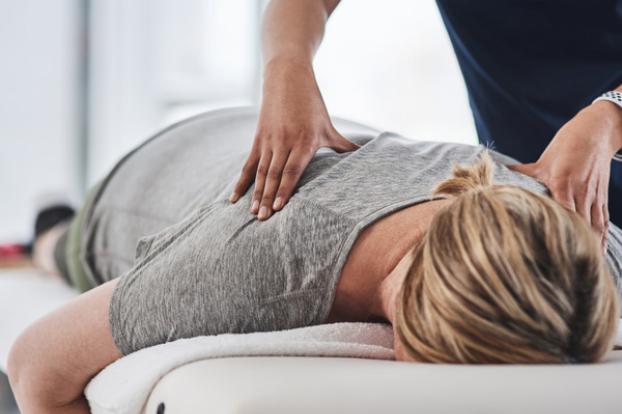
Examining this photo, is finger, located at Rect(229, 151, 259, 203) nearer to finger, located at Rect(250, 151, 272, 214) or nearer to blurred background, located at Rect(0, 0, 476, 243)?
finger, located at Rect(250, 151, 272, 214)

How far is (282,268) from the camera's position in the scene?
45.1 inches

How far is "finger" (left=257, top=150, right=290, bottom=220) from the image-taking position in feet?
4.00

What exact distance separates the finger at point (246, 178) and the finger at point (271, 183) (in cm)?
6

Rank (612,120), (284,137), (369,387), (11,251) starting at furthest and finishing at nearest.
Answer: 1. (11,251)
2. (612,120)
3. (284,137)
4. (369,387)

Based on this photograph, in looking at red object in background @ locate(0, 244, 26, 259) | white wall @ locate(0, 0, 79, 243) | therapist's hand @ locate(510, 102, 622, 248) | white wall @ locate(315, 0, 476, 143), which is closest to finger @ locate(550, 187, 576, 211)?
therapist's hand @ locate(510, 102, 622, 248)

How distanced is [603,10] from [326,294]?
1.03m

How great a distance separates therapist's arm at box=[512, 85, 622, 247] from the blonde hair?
359mm

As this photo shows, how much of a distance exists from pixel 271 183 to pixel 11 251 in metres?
1.55

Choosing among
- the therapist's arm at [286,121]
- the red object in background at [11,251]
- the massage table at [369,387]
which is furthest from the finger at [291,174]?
the red object in background at [11,251]

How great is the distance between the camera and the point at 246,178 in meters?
1.36

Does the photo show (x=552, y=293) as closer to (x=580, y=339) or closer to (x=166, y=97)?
(x=580, y=339)

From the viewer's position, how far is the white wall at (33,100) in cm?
436

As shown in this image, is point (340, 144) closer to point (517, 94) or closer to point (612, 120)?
point (612, 120)

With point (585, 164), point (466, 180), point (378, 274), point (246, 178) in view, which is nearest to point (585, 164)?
point (585, 164)
